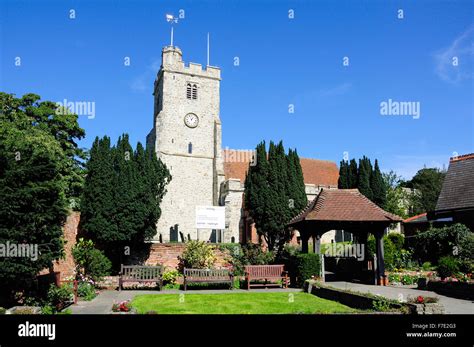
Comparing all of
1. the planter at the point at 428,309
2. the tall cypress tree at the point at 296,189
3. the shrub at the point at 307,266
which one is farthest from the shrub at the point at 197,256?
the planter at the point at 428,309

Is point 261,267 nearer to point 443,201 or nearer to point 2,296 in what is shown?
point 2,296

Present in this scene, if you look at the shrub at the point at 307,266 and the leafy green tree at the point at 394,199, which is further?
the leafy green tree at the point at 394,199

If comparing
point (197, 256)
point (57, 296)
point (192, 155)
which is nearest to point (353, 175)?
point (192, 155)

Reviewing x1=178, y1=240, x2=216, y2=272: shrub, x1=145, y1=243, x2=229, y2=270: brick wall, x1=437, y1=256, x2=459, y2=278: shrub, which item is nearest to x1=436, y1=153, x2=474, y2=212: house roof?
x1=437, y1=256, x2=459, y2=278: shrub

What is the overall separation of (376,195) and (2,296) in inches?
1086

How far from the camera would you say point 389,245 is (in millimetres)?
20719

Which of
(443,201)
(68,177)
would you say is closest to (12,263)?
(68,177)

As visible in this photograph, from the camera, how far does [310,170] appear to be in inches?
1599

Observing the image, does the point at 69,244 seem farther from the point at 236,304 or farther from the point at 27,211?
the point at 236,304

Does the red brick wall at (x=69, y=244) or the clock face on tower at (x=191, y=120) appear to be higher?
the clock face on tower at (x=191, y=120)

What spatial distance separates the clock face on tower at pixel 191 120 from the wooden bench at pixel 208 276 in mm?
21260

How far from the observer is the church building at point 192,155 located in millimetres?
32906

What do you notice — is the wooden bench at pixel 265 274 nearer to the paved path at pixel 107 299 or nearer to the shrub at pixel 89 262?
the paved path at pixel 107 299

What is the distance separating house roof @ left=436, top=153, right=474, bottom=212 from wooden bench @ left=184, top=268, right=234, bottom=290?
45.4ft
